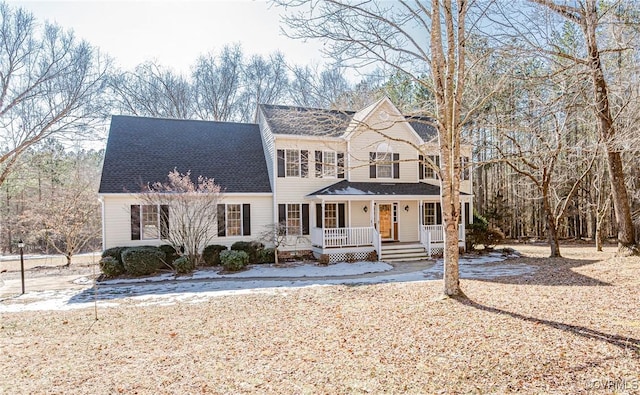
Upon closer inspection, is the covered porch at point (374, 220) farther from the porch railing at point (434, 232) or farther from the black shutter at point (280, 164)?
the black shutter at point (280, 164)

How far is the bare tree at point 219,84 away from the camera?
1142 inches

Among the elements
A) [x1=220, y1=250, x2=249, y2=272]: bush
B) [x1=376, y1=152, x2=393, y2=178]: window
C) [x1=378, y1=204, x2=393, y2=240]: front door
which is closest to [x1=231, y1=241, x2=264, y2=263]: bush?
[x1=220, y1=250, x2=249, y2=272]: bush

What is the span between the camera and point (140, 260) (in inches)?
488

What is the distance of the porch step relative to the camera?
15.5 metres

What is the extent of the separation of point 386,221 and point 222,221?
782 centimetres

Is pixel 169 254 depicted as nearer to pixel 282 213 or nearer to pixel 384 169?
pixel 282 213

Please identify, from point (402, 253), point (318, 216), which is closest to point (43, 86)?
point (318, 216)

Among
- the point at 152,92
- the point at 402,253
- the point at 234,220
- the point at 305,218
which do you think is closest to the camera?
the point at 234,220

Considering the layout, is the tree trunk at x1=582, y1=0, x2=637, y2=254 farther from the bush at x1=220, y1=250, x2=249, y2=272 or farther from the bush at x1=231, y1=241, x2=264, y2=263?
the bush at x1=231, y1=241, x2=264, y2=263

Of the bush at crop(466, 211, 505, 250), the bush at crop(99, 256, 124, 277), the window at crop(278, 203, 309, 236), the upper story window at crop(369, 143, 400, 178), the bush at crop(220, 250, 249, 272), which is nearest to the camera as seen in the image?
the bush at crop(99, 256, 124, 277)

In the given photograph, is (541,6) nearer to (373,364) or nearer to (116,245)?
(373,364)

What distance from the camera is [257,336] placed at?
5859mm

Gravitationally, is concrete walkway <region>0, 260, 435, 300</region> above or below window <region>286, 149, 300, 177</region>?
below

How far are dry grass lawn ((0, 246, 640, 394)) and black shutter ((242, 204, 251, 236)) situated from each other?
7.25 m
